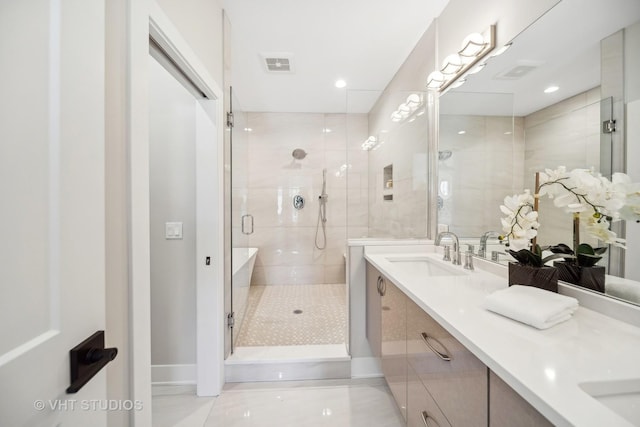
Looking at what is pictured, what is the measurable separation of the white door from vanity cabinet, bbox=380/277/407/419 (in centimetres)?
115

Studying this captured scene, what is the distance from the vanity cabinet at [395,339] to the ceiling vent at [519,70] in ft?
4.02

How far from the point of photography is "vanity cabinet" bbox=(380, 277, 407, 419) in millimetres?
1216

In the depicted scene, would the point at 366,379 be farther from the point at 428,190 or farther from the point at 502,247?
the point at 428,190

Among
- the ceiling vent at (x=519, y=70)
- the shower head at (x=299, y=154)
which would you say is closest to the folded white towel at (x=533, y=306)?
the ceiling vent at (x=519, y=70)

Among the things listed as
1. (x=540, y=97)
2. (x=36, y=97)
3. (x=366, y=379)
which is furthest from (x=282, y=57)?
(x=366, y=379)

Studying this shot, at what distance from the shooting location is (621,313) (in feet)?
2.62

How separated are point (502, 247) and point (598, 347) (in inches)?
28.2

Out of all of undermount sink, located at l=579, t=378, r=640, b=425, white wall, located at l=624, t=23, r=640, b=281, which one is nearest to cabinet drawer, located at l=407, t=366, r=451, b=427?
undermount sink, located at l=579, t=378, r=640, b=425

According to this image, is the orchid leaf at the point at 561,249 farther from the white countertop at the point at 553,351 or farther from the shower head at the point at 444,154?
the shower head at the point at 444,154

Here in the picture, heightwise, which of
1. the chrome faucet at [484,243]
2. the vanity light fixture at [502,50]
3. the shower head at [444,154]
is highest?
the vanity light fixture at [502,50]

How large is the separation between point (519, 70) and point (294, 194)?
9.48ft

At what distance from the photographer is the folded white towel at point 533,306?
0.77 metres

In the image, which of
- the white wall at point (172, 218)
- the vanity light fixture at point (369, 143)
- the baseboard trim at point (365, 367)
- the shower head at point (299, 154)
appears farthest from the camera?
the shower head at point (299, 154)

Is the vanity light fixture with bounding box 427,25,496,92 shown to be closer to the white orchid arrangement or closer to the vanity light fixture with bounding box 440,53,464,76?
the vanity light fixture with bounding box 440,53,464,76
